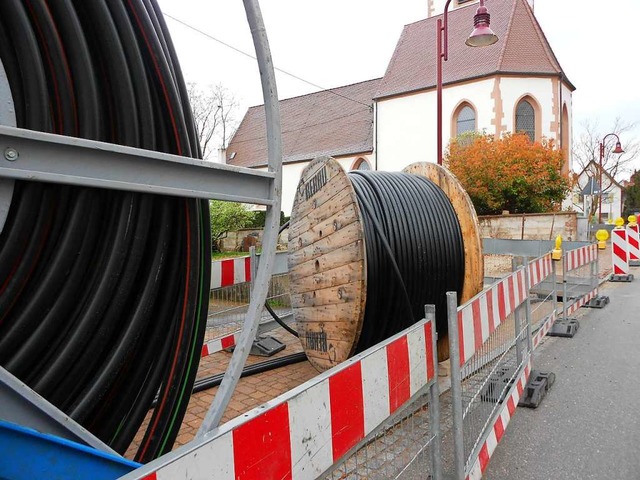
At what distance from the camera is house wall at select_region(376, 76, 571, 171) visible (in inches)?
890

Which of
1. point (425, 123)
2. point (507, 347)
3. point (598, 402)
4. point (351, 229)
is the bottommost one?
point (598, 402)

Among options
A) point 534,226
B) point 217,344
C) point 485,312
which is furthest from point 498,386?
point 534,226

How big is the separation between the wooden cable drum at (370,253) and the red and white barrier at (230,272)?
0.82m

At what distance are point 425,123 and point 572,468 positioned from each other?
77.7 ft

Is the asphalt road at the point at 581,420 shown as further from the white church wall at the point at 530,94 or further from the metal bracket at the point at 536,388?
the white church wall at the point at 530,94

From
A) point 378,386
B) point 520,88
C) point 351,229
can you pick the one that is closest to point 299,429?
point 378,386

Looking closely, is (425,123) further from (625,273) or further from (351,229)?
(351,229)

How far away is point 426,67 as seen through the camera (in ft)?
84.2

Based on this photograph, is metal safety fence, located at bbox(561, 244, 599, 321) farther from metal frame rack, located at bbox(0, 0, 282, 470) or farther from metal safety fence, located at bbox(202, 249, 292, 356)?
metal frame rack, located at bbox(0, 0, 282, 470)

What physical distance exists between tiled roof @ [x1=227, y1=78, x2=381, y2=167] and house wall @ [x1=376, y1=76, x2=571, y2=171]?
1.69 metres

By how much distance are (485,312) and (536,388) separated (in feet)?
5.75

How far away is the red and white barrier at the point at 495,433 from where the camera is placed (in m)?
2.44

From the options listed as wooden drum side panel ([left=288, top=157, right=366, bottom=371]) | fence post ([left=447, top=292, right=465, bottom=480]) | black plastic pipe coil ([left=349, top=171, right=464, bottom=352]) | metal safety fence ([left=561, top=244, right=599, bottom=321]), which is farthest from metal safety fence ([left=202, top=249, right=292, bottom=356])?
metal safety fence ([left=561, top=244, right=599, bottom=321])

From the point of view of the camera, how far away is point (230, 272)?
16.1ft
